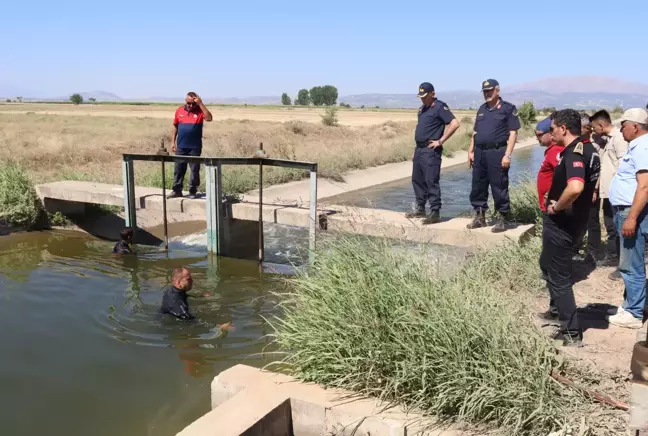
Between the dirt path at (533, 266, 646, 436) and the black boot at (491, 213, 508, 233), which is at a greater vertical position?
the black boot at (491, 213, 508, 233)

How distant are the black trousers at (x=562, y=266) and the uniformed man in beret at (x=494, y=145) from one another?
2405mm

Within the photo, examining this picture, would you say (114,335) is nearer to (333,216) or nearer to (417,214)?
(333,216)

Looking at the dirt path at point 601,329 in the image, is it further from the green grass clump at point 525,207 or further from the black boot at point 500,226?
the green grass clump at point 525,207

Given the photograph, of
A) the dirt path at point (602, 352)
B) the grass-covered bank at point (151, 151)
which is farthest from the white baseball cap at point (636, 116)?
the grass-covered bank at point (151, 151)

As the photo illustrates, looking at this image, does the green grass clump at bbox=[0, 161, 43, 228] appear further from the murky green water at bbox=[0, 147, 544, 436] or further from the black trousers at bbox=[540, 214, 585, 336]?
the black trousers at bbox=[540, 214, 585, 336]

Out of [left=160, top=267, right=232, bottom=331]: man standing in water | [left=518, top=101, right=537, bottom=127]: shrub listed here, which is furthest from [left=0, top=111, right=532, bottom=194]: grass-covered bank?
[left=518, top=101, right=537, bottom=127]: shrub

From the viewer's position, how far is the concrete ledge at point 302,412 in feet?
11.8

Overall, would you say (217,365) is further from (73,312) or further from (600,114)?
(600,114)

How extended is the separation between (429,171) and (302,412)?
4.78 metres

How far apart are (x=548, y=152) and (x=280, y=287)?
470cm

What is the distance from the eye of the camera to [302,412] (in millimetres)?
3961

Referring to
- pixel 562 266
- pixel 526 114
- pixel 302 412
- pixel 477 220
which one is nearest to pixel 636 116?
pixel 562 266

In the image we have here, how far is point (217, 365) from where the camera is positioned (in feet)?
19.5

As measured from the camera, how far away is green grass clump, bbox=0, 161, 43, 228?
38.4ft
